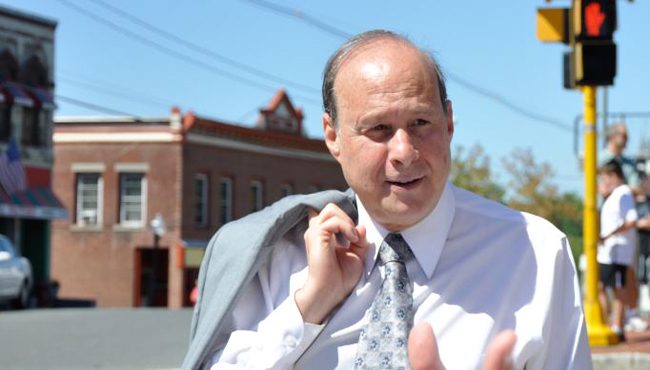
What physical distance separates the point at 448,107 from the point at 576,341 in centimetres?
62

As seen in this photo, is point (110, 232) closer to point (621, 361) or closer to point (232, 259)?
point (621, 361)

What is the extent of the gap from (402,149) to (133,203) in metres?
39.7

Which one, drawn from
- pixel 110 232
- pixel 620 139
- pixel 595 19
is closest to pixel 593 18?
pixel 595 19

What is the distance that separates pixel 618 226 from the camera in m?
9.48

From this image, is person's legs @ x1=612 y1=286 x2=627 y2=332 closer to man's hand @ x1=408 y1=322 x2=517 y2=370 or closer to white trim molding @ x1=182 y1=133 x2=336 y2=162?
man's hand @ x1=408 y1=322 x2=517 y2=370

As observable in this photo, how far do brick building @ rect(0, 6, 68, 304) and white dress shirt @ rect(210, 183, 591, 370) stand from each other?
106 feet

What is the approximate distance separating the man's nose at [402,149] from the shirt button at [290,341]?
474 millimetres

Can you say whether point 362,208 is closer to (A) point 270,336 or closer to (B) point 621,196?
(A) point 270,336

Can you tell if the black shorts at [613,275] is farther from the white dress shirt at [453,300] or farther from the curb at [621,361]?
the white dress shirt at [453,300]

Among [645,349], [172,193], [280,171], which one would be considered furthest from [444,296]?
[280,171]

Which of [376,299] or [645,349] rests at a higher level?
[376,299]

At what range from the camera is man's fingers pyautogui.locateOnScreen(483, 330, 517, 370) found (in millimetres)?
1980

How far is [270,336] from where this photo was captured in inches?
97.7

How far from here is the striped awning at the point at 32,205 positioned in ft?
112
